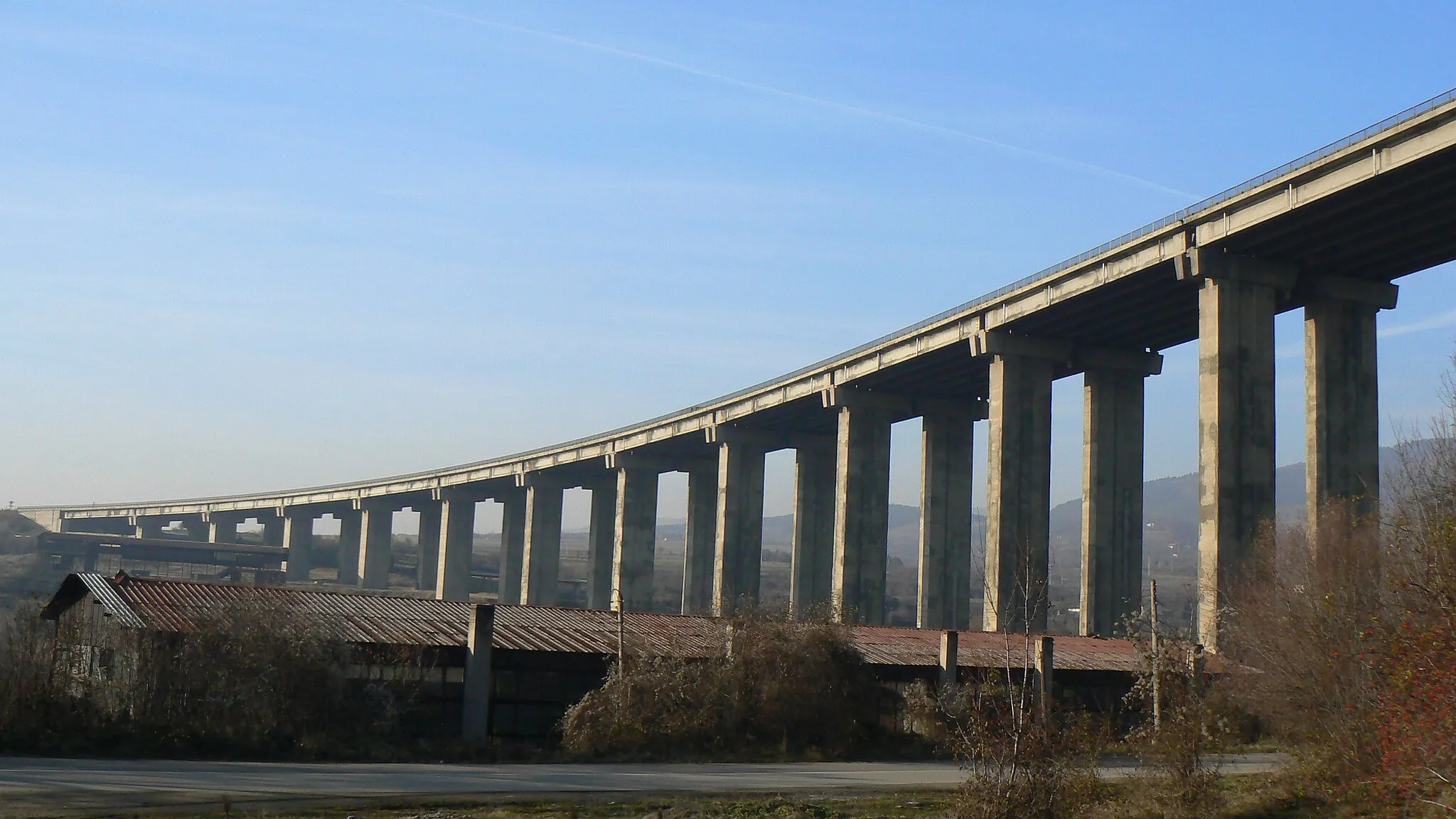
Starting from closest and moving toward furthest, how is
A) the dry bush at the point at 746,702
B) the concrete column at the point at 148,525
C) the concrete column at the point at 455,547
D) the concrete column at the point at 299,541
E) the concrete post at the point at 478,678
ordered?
the concrete post at the point at 478,678 < the dry bush at the point at 746,702 < the concrete column at the point at 455,547 < the concrete column at the point at 299,541 < the concrete column at the point at 148,525

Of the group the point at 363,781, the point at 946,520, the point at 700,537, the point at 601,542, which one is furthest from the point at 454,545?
the point at 363,781

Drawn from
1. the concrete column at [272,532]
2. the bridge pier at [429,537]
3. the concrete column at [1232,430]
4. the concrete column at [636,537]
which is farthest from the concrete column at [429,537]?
the concrete column at [1232,430]

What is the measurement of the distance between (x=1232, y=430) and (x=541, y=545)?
72.5 m

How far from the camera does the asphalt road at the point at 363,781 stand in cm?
2153

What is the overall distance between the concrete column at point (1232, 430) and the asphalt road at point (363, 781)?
21.9 metres

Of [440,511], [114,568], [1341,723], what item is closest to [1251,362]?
[1341,723]

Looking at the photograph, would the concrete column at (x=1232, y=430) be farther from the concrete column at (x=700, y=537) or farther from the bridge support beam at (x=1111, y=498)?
the concrete column at (x=700, y=537)

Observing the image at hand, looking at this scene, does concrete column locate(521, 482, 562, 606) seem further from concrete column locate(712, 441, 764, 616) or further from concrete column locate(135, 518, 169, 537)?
concrete column locate(135, 518, 169, 537)

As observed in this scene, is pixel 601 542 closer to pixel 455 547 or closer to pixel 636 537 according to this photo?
pixel 636 537

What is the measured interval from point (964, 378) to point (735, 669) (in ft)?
156

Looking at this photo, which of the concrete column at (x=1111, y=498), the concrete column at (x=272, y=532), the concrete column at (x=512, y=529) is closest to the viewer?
the concrete column at (x=1111, y=498)

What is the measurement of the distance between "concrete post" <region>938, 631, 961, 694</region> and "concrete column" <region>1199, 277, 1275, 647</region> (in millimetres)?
16133

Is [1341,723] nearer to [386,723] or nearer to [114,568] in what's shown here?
[386,723]

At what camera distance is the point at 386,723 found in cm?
3459
